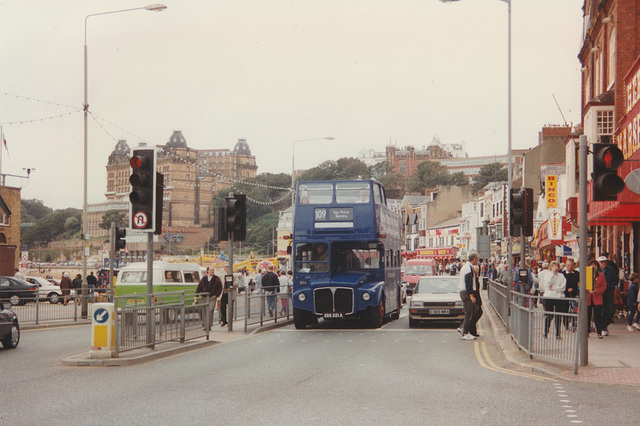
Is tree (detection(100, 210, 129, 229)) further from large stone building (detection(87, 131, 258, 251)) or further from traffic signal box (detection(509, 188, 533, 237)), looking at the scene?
traffic signal box (detection(509, 188, 533, 237))

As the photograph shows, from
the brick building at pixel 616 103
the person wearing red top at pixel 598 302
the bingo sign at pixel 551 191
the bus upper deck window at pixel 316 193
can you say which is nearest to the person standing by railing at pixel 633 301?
the brick building at pixel 616 103

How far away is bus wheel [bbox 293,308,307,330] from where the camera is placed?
23141 mm

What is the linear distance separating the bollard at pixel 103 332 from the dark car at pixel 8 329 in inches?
142

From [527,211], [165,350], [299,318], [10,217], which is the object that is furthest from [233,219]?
[10,217]

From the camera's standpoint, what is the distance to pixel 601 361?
13.9 meters

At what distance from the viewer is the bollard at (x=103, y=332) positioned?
1452 centimetres

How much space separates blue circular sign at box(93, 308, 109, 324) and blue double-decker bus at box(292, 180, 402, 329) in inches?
346

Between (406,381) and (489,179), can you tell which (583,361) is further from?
(489,179)

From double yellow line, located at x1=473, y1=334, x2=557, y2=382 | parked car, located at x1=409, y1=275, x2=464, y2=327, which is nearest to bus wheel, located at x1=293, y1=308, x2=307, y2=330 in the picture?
parked car, located at x1=409, y1=275, x2=464, y2=327

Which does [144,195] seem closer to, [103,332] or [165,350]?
[103,332]

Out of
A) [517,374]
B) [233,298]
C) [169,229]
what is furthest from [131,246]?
[517,374]

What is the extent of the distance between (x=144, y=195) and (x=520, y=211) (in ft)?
31.3

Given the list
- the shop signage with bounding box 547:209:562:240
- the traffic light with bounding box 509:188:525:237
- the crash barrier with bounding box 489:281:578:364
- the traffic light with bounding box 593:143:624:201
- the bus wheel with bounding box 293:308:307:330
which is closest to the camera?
the traffic light with bounding box 593:143:624:201

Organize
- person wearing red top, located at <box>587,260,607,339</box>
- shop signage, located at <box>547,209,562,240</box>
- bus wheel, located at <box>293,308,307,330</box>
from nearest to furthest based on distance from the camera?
person wearing red top, located at <box>587,260,607,339</box> → bus wheel, located at <box>293,308,307,330</box> → shop signage, located at <box>547,209,562,240</box>
